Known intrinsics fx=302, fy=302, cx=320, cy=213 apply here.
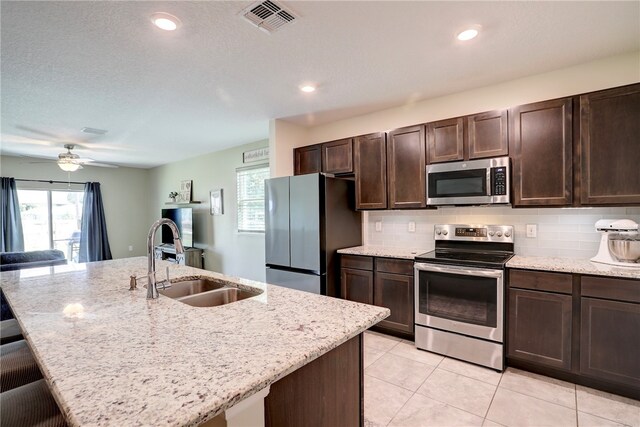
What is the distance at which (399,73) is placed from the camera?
2625 mm

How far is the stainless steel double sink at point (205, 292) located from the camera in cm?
180

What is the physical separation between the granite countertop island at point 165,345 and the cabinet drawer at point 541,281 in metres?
1.63

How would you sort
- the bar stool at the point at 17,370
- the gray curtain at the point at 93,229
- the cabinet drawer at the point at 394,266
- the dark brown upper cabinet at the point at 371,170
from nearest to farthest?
1. the bar stool at the point at 17,370
2. the cabinet drawer at the point at 394,266
3. the dark brown upper cabinet at the point at 371,170
4. the gray curtain at the point at 93,229

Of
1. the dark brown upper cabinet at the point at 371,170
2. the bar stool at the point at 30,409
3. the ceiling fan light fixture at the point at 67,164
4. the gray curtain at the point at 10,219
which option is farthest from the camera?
the gray curtain at the point at 10,219

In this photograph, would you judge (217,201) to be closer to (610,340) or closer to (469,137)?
(469,137)

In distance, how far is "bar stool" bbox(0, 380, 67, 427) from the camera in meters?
1.02

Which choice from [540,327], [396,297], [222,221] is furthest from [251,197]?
[540,327]

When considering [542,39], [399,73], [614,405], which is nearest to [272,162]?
[399,73]

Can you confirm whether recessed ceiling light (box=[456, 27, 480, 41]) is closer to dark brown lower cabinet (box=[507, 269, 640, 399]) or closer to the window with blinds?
dark brown lower cabinet (box=[507, 269, 640, 399])

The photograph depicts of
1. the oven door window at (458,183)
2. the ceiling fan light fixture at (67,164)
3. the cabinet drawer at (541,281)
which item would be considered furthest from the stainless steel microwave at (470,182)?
the ceiling fan light fixture at (67,164)

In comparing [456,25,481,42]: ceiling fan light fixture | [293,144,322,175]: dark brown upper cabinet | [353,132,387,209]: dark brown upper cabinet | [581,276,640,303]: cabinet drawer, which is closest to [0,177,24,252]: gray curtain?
[293,144,322,175]: dark brown upper cabinet

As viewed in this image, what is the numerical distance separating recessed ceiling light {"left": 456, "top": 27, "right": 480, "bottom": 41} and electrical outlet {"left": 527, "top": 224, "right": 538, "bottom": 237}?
1.74 meters

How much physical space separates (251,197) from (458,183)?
11.3ft

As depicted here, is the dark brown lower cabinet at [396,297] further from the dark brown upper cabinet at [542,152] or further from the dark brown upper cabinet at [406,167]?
the dark brown upper cabinet at [542,152]
